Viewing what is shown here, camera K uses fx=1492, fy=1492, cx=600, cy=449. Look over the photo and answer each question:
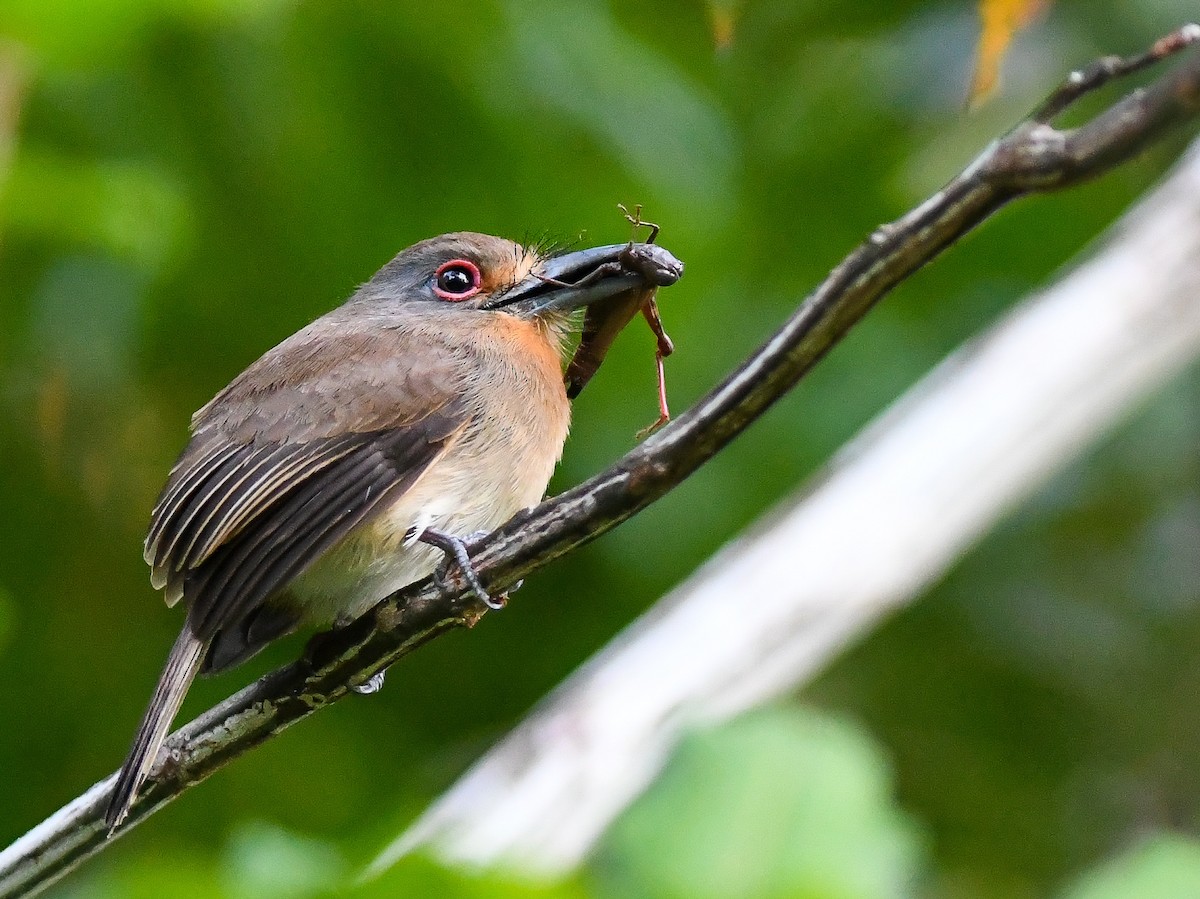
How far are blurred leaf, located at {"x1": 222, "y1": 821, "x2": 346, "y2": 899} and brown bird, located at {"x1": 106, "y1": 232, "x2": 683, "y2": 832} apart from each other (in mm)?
772

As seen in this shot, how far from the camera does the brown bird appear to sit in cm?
264

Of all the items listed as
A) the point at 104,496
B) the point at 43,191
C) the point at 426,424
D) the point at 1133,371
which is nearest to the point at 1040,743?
the point at 1133,371

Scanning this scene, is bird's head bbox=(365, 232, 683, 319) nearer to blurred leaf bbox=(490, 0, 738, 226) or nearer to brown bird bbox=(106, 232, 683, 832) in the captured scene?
brown bird bbox=(106, 232, 683, 832)

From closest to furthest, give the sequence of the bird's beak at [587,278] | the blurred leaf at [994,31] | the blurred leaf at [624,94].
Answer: the bird's beak at [587,278], the blurred leaf at [994,31], the blurred leaf at [624,94]

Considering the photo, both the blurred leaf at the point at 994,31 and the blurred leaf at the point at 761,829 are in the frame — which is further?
the blurred leaf at the point at 994,31

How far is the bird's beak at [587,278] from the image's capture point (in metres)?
2.73

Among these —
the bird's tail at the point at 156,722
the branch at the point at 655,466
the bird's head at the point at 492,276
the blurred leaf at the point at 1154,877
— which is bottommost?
the blurred leaf at the point at 1154,877

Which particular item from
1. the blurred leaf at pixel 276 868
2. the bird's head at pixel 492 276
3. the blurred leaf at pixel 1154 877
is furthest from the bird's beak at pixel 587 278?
the blurred leaf at pixel 1154 877

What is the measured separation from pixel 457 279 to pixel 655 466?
73.0 inches

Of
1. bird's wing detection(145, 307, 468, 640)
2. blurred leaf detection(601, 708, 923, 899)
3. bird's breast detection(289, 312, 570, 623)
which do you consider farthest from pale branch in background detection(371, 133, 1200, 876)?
blurred leaf detection(601, 708, 923, 899)

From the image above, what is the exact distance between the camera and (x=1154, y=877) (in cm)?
138

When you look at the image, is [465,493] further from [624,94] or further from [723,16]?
[624,94]

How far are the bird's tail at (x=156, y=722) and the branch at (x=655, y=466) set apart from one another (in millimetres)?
40

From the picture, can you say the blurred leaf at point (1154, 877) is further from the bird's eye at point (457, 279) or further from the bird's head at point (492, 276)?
the bird's eye at point (457, 279)
